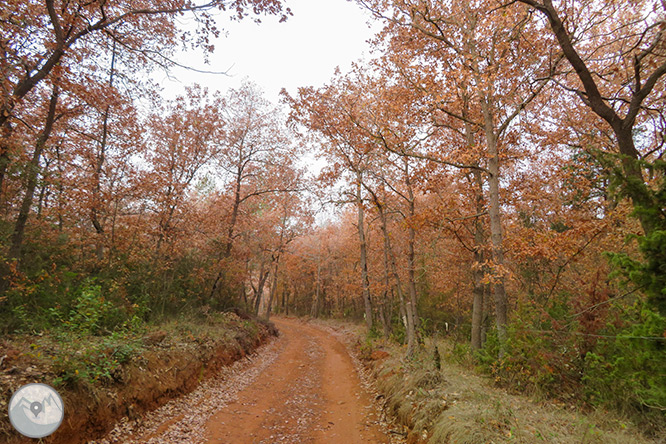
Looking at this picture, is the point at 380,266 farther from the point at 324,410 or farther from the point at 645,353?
the point at 645,353

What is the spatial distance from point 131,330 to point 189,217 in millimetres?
Answer: 5935

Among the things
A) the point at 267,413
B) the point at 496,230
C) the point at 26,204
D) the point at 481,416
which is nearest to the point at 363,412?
the point at 267,413

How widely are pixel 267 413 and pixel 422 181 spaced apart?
8460mm

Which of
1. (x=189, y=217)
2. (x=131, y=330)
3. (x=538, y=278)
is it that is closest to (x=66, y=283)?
(x=131, y=330)

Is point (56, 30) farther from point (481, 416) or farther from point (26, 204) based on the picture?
point (481, 416)

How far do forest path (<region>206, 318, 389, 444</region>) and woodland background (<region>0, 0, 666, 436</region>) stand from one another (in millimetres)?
2865

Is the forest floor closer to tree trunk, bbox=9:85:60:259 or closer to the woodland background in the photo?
the woodland background

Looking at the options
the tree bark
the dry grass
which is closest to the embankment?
the dry grass

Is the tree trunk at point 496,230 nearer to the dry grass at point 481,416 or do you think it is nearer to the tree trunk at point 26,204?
the dry grass at point 481,416

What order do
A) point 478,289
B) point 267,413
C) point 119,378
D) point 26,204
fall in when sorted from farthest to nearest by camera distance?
point 478,289
point 267,413
point 26,204
point 119,378

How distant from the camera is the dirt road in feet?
19.1

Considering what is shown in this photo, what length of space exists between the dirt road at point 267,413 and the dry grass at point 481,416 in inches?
31.3

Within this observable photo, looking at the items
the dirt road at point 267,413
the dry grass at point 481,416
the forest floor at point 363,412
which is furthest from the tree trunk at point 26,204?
the dry grass at point 481,416

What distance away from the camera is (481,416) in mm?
4633
